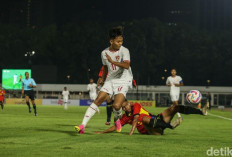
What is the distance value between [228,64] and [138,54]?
1648cm

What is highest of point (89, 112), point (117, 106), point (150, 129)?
point (117, 106)

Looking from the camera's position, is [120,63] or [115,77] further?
[115,77]

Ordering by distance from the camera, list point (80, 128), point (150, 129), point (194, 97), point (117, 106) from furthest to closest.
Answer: point (194, 97), point (150, 129), point (117, 106), point (80, 128)

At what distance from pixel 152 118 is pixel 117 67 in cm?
150

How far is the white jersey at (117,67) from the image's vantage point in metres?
10.8

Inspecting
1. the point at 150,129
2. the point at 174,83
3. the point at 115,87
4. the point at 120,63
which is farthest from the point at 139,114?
the point at 174,83

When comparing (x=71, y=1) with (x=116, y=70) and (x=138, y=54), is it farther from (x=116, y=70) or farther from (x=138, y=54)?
(x=116, y=70)

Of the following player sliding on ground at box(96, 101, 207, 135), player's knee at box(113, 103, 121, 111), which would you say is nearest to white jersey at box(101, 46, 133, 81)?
player's knee at box(113, 103, 121, 111)

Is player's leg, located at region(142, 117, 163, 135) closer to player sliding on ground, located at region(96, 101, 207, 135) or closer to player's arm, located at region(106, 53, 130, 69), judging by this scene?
player sliding on ground, located at region(96, 101, 207, 135)

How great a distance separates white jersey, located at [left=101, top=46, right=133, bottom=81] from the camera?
1081cm

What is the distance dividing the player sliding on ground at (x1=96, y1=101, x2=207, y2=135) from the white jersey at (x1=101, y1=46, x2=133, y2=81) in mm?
776

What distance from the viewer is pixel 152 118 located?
1095 centimetres

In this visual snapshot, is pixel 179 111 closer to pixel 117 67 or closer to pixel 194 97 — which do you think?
pixel 117 67

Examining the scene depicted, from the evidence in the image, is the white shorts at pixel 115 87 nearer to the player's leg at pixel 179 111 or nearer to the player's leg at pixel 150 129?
the player's leg at pixel 150 129
